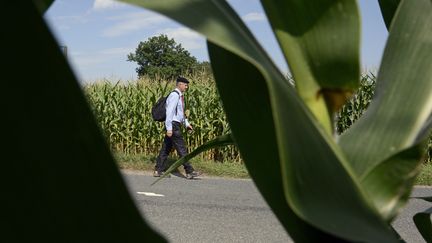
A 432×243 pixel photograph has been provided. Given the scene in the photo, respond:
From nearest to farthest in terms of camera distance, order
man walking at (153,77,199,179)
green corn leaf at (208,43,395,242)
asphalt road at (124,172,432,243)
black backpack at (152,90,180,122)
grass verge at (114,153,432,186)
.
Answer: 1. green corn leaf at (208,43,395,242)
2. asphalt road at (124,172,432,243)
3. man walking at (153,77,199,179)
4. black backpack at (152,90,180,122)
5. grass verge at (114,153,432,186)

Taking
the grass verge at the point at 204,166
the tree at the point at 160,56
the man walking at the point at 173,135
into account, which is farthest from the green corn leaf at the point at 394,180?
the tree at the point at 160,56

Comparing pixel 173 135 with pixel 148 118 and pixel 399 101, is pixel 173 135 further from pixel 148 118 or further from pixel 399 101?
pixel 399 101

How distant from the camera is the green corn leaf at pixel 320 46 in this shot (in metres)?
0.29

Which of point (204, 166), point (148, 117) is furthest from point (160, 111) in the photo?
point (148, 117)

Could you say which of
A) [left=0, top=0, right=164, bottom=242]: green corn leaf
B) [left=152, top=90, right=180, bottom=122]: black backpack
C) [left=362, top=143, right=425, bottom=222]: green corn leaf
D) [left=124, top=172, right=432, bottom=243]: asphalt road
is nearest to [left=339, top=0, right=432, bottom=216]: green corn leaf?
[left=362, top=143, right=425, bottom=222]: green corn leaf

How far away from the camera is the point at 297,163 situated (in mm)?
227

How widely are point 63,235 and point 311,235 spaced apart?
0.14m

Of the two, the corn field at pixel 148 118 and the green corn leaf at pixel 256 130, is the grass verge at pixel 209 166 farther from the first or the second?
the green corn leaf at pixel 256 130

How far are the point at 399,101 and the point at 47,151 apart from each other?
234 millimetres

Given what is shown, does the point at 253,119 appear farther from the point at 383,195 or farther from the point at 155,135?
the point at 155,135

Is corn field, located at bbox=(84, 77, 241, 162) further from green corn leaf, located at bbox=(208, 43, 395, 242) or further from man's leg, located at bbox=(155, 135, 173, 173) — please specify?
green corn leaf, located at bbox=(208, 43, 395, 242)

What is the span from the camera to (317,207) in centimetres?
23

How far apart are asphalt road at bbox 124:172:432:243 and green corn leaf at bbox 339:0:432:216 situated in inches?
163

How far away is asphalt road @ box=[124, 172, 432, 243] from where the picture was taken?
215 inches
